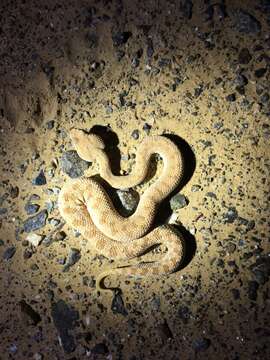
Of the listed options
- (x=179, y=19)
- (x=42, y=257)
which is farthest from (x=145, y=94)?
(x=42, y=257)

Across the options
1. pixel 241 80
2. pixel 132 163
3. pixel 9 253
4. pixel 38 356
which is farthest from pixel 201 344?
pixel 241 80

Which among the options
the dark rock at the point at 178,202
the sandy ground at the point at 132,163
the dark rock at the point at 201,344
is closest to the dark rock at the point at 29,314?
the sandy ground at the point at 132,163

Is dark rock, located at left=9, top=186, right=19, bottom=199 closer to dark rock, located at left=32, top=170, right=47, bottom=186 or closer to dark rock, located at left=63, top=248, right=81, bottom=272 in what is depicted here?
dark rock, located at left=32, top=170, right=47, bottom=186

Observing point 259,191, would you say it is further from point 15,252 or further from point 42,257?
point 15,252

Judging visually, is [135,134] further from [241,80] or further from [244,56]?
[244,56]

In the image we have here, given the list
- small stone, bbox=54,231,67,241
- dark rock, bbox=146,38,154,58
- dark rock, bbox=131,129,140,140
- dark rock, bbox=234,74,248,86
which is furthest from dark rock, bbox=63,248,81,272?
dark rock, bbox=234,74,248,86
